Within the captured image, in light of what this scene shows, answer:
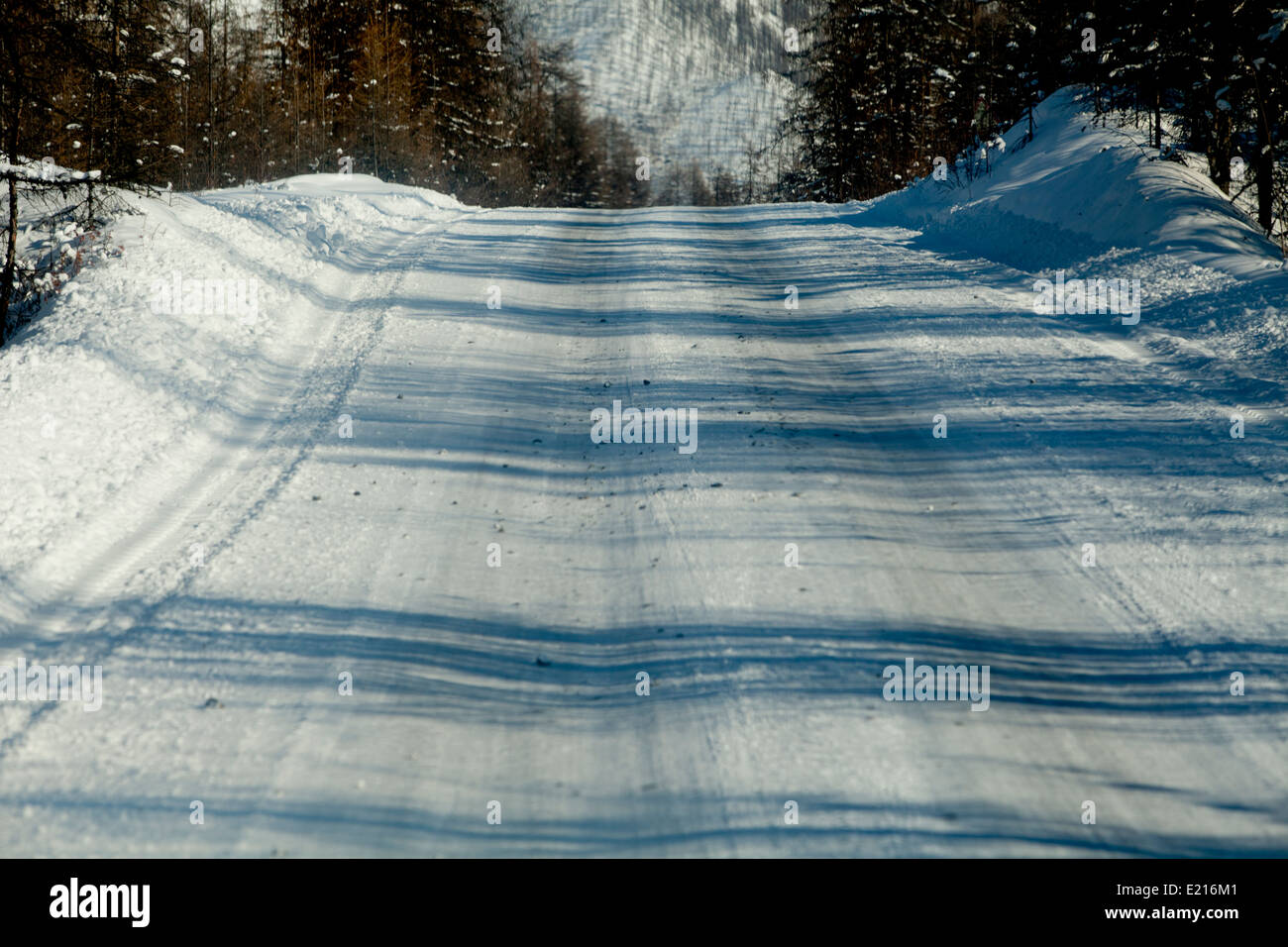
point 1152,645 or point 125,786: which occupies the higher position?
point 1152,645

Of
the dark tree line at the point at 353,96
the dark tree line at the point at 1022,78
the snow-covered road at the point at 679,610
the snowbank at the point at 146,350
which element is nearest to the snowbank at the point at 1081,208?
the dark tree line at the point at 1022,78

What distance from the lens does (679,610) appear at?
514 cm

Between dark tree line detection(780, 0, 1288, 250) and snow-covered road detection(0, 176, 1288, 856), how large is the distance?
19.5 ft

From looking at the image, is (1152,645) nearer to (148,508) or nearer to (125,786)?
(125,786)

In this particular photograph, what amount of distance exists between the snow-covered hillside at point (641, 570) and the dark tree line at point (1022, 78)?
2.99 meters

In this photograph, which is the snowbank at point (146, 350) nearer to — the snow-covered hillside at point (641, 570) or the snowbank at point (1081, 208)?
the snow-covered hillside at point (641, 570)

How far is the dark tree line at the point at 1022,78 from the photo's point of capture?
42.1ft

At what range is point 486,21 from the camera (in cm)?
4131

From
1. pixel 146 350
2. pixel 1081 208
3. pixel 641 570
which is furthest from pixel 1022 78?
pixel 641 570

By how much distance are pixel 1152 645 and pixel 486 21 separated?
1708 inches

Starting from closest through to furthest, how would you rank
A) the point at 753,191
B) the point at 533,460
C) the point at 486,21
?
the point at 533,460
the point at 486,21
the point at 753,191
